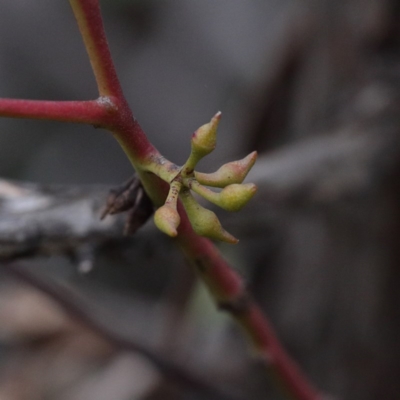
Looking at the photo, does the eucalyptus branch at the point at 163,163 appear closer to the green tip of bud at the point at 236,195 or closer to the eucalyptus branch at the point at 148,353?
the green tip of bud at the point at 236,195

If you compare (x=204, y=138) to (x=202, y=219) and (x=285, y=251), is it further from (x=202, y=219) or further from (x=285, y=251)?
(x=285, y=251)

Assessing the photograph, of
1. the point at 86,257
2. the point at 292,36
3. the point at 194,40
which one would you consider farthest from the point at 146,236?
the point at 194,40

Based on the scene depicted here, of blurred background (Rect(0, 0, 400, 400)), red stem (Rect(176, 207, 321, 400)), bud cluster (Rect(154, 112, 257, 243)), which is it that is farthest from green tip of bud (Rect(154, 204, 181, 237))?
blurred background (Rect(0, 0, 400, 400))

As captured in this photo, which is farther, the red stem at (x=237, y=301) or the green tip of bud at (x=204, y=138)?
the red stem at (x=237, y=301)

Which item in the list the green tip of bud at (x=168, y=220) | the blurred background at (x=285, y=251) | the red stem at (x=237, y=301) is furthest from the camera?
the blurred background at (x=285, y=251)

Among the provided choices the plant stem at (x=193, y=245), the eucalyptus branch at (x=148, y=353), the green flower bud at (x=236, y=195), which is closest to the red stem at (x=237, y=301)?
the plant stem at (x=193, y=245)

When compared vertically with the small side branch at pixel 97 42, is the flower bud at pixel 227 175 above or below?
below

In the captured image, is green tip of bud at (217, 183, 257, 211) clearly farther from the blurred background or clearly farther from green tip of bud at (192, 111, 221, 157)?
the blurred background
